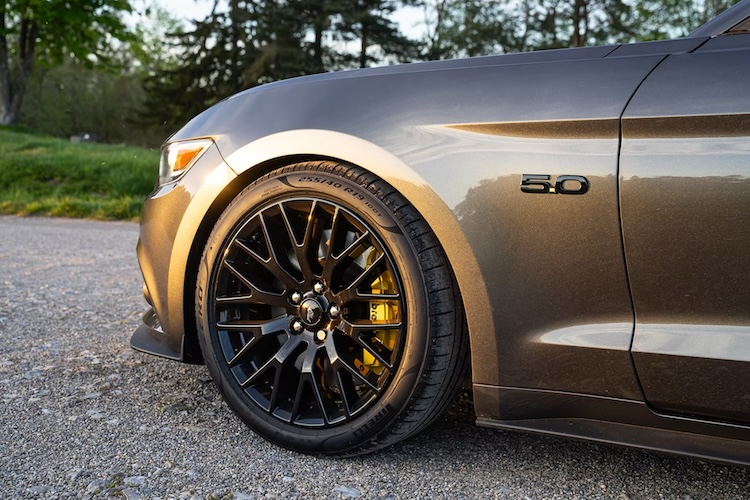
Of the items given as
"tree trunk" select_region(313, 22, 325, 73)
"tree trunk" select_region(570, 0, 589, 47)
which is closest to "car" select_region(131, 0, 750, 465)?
"tree trunk" select_region(570, 0, 589, 47)

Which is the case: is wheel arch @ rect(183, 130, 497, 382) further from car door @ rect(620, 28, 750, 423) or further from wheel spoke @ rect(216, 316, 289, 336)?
car door @ rect(620, 28, 750, 423)

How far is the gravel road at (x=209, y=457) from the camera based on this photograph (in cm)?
189

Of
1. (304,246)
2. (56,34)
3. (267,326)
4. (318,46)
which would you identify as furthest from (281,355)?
(318,46)

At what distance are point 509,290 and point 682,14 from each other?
22.3 m

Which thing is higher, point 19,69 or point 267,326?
point 19,69

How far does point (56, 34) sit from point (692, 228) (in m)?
27.7

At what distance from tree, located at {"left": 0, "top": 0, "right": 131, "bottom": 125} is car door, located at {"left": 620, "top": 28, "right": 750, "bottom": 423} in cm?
2517

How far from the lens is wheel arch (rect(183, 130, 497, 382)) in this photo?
1.82 metres

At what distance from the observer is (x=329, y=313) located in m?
2.04

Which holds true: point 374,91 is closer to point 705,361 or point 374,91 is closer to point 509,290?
point 509,290

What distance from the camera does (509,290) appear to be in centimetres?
178

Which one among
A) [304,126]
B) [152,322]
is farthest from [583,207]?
[152,322]

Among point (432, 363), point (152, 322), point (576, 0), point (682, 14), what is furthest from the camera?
point (576, 0)

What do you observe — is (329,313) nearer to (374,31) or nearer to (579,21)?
(579,21)
